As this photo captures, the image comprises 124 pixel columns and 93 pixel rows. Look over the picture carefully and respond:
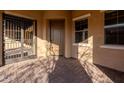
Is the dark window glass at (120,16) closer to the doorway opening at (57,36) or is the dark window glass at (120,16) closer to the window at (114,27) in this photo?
the window at (114,27)

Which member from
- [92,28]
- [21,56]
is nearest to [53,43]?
[21,56]

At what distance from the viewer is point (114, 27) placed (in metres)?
7.67

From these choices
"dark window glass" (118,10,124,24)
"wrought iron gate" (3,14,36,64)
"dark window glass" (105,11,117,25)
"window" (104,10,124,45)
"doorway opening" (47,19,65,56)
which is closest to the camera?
"dark window glass" (118,10,124,24)

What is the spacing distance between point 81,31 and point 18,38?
371 centimetres

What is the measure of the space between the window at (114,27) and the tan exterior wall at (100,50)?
0.29 m

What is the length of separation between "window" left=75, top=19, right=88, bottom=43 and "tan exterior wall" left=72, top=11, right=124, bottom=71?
0.63 meters

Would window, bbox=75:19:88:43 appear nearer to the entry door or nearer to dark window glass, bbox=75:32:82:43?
dark window glass, bbox=75:32:82:43

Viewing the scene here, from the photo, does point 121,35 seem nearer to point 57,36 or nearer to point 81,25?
point 81,25

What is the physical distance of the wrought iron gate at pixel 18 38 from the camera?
28.3 ft

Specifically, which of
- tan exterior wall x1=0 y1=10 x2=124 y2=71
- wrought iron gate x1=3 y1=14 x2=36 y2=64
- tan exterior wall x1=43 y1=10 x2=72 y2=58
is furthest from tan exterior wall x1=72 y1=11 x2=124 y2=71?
wrought iron gate x1=3 y1=14 x2=36 y2=64

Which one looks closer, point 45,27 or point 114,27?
point 114,27

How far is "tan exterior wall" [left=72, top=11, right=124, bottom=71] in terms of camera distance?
7.31 meters

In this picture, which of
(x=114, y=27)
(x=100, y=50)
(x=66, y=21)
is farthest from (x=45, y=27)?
(x=114, y=27)
